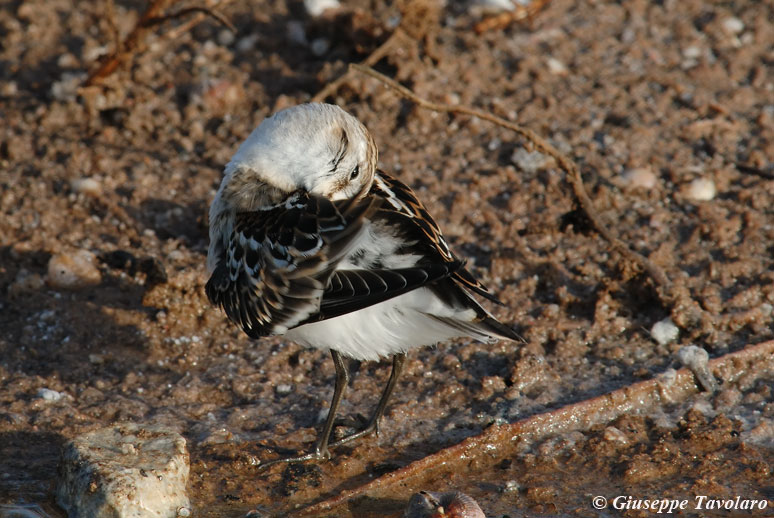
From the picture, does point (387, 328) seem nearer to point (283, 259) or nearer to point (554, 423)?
point (283, 259)

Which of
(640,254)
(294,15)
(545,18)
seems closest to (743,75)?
(545,18)

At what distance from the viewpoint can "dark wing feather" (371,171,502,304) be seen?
434 cm

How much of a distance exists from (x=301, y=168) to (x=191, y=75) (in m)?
2.64

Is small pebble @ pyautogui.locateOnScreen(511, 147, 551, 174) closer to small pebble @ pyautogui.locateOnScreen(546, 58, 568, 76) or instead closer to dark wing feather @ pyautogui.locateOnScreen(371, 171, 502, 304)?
small pebble @ pyautogui.locateOnScreen(546, 58, 568, 76)

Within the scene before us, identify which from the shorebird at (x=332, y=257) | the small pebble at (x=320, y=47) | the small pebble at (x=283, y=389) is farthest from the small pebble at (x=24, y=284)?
the small pebble at (x=320, y=47)

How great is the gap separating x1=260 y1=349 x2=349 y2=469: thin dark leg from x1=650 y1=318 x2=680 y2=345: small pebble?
1.76m

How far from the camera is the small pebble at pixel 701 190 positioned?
612 centimetres

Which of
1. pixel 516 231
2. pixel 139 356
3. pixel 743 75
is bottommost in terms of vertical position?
pixel 139 356

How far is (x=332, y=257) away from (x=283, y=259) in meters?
0.28

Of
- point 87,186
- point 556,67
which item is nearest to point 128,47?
point 87,186

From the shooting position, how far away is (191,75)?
695 centimetres

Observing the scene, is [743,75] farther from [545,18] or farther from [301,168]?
[301,168]

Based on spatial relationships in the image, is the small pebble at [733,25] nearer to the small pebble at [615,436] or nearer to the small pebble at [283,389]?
the small pebble at [615,436]

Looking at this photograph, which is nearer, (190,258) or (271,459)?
(271,459)
